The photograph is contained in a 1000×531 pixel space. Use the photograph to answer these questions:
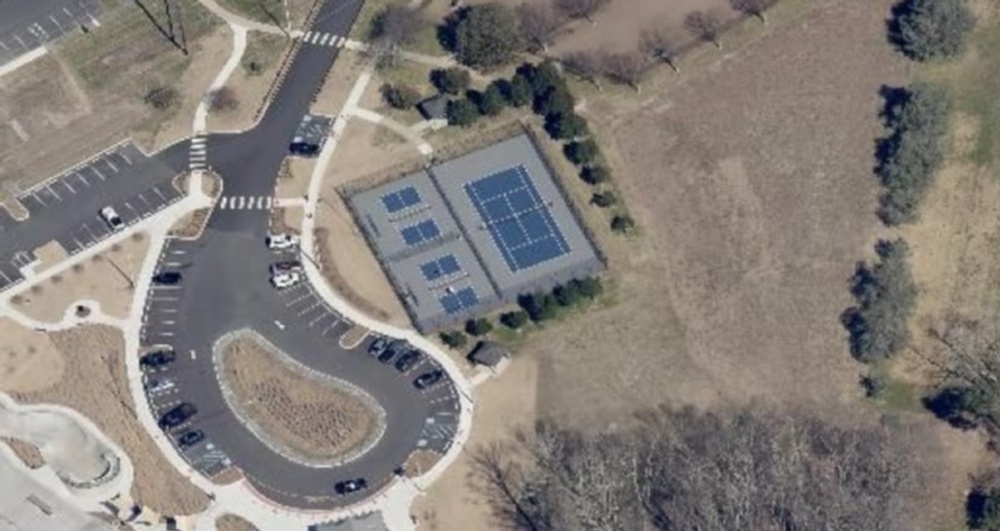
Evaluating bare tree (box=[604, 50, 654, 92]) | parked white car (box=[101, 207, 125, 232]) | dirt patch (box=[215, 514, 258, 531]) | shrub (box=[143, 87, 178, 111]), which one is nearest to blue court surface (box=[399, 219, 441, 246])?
bare tree (box=[604, 50, 654, 92])

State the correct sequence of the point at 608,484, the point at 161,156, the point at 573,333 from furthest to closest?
the point at 161,156, the point at 573,333, the point at 608,484

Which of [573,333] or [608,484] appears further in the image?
[573,333]

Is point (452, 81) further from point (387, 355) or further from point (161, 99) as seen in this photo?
point (387, 355)

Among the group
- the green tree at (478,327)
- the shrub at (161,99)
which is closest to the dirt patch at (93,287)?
the shrub at (161,99)

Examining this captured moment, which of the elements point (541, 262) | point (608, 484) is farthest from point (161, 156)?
point (608, 484)

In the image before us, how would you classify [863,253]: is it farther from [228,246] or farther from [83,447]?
[83,447]

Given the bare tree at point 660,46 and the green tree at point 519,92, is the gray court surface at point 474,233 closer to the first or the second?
the green tree at point 519,92
